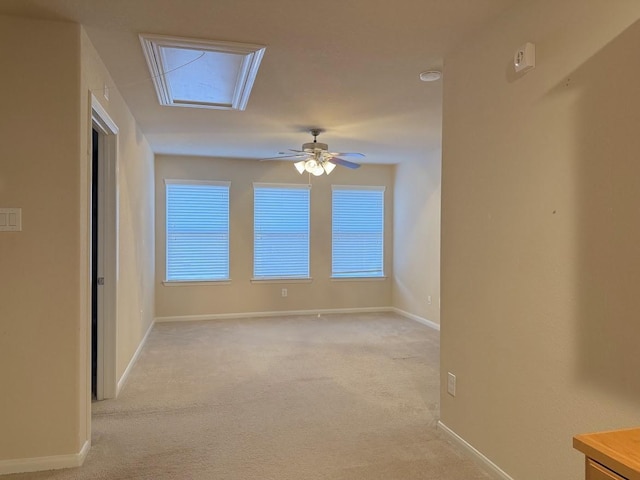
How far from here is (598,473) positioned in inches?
41.6

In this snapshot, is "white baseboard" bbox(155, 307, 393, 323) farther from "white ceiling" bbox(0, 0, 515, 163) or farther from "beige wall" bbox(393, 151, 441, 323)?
"white ceiling" bbox(0, 0, 515, 163)

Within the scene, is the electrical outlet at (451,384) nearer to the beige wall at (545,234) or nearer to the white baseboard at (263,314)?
the beige wall at (545,234)

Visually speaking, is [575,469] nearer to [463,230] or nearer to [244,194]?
[463,230]

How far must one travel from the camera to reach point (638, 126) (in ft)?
5.17

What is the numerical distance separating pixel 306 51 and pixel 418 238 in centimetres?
434

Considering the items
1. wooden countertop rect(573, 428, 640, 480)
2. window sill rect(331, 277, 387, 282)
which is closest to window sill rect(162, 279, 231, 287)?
window sill rect(331, 277, 387, 282)

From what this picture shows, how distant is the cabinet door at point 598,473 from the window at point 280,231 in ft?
19.9

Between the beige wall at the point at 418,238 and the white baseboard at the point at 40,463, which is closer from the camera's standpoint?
the white baseboard at the point at 40,463

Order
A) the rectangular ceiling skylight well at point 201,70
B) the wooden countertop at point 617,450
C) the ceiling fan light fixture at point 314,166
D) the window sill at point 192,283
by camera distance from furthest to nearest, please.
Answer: the window sill at point 192,283 < the ceiling fan light fixture at point 314,166 < the rectangular ceiling skylight well at point 201,70 < the wooden countertop at point 617,450

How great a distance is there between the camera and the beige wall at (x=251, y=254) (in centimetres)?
658

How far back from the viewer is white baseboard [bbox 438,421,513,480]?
2287 mm

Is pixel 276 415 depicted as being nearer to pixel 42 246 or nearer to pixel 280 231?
pixel 42 246

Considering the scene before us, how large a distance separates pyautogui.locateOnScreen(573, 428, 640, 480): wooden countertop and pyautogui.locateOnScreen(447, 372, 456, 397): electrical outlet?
63.2 inches

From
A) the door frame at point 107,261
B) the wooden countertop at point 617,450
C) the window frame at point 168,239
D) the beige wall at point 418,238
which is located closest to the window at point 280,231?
the window frame at point 168,239
